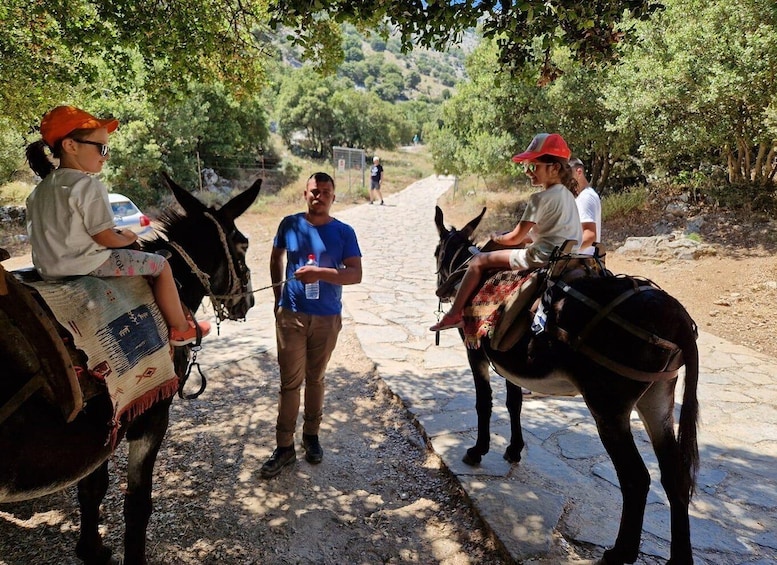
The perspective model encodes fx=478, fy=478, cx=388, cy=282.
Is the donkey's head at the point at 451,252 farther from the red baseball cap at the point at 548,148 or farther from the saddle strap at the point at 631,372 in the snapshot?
the saddle strap at the point at 631,372

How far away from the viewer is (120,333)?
7.88 ft

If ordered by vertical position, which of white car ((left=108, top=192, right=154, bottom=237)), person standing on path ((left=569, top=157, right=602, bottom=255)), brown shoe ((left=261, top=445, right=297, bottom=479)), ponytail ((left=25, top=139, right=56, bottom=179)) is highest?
Answer: ponytail ((left=25, top=139, right=56, bottom=179))

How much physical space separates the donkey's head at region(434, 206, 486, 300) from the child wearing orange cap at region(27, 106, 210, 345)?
2.50 metres

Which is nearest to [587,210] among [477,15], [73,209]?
[477,15]

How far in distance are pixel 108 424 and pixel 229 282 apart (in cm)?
127

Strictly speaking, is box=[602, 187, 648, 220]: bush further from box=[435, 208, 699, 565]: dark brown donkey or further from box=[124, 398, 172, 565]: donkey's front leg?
box=[124, 398, 172, 565]: donkey's front leg

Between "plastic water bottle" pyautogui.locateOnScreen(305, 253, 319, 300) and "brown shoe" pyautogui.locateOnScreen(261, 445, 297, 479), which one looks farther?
"brown shoe" pyautogui.locateOnScreen(261, 445, 297, 479)

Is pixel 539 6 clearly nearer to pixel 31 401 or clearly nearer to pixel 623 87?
pixel 31 401

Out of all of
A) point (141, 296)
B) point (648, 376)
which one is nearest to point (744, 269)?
point (648, 376)

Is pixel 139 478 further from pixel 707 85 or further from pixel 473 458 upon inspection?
pixel 707 85

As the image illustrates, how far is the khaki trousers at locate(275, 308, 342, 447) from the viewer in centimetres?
366

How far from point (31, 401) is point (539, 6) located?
3366 mm

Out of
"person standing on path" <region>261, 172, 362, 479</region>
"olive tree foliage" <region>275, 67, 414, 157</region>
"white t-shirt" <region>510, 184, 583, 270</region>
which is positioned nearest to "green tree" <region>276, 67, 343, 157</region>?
"olive tree foliage" <region>275, 67, 414, 157</region>

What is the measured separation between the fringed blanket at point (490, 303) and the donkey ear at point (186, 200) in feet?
6.75
